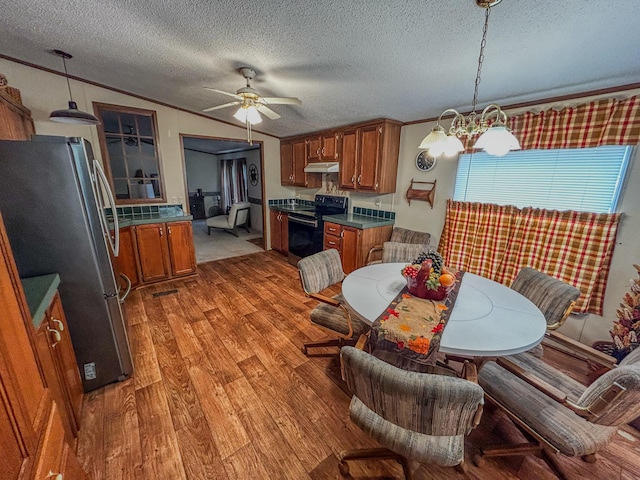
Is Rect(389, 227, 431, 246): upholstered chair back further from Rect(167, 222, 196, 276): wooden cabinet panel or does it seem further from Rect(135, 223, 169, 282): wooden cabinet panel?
Rect(135, 223, 169, 282): wooden cabinet panel

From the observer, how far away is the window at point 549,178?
2.01 metres

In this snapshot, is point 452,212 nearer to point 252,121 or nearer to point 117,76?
point 252,121

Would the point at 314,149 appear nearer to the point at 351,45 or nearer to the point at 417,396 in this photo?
the point at 351,45

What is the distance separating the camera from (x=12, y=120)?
238 cm

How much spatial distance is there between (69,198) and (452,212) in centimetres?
323

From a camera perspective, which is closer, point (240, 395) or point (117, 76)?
point (240, 395)

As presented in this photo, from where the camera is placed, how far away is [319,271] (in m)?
2.15

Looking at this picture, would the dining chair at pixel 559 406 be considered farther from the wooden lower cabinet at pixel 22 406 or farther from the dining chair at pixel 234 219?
the dining chair at pixel 234 219

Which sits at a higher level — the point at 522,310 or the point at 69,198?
the point at 69,198

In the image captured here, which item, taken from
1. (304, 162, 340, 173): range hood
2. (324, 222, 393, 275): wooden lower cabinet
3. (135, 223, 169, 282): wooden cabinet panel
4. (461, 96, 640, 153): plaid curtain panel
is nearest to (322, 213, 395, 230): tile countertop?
(324, 222, 393, 275): wooden lower cabinet

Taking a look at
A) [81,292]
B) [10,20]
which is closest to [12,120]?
[10,20]

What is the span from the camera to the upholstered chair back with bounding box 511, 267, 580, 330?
1.61 metres

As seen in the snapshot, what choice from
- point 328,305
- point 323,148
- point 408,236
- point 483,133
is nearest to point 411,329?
point 328,305

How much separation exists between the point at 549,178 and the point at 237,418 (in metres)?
3.11
